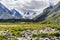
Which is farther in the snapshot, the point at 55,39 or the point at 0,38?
the point at 55,39

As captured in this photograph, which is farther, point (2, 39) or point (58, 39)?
point (58, 39)

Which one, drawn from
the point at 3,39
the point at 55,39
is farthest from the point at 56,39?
the point at 3,39

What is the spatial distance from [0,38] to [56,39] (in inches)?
502

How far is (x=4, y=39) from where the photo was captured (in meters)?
41.7

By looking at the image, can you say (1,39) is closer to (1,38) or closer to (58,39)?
(1,38)

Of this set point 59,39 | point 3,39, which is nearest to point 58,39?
point 59,39

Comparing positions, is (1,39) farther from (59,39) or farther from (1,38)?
(59,39)

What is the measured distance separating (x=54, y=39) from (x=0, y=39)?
1299 centimetres

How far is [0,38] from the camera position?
42.6 meters

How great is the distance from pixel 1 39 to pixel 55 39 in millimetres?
12750

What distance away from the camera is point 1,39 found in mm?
41844

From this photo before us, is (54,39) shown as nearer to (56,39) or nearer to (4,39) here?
(56,39)

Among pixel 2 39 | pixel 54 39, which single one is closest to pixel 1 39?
pixel 2 39

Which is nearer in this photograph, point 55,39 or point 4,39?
point 4,39
